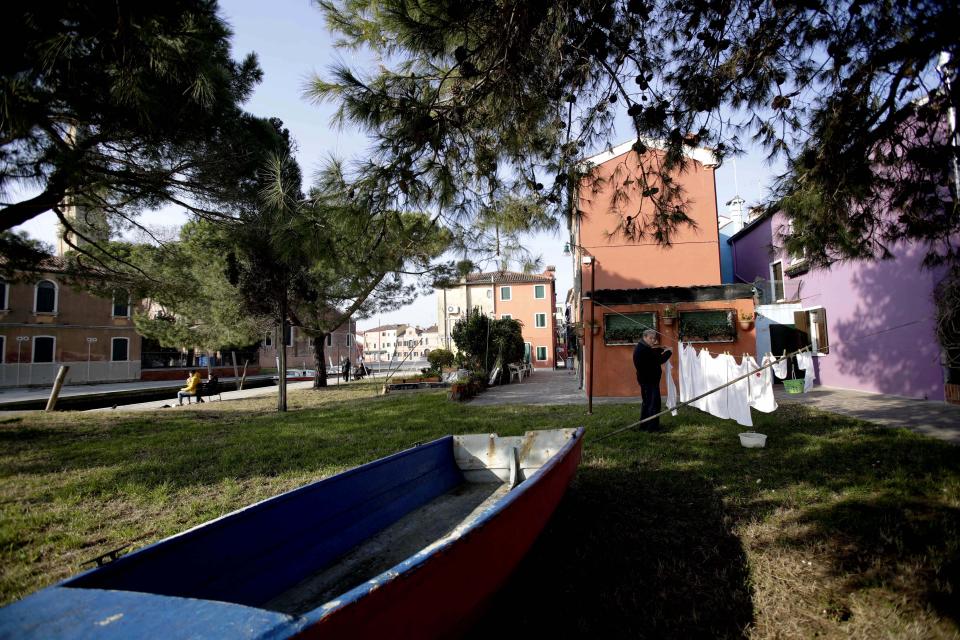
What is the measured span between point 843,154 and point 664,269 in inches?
432

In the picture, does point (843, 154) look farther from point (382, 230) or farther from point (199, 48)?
point (199, 48)

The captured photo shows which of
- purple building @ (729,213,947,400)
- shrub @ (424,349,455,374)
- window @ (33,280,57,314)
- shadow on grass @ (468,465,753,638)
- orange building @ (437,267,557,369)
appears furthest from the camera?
orange building @ (437,267,557,369)

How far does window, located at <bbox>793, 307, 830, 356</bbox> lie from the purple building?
0.09 ft

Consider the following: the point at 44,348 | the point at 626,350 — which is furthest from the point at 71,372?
the point at 626,350

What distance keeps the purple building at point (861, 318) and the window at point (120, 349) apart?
35.3 metres

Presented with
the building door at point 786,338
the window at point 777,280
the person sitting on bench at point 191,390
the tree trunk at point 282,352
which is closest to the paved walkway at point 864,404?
the building door at point 786,338

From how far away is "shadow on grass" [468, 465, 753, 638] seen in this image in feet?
7.63

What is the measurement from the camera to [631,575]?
277cm

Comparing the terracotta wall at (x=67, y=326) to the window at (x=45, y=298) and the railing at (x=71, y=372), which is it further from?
the railing at (x=71, y=372)

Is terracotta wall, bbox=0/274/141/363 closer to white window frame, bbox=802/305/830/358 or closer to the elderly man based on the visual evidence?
the elderly man

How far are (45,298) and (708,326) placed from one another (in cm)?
3473

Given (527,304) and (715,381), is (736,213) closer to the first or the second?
(715,381)

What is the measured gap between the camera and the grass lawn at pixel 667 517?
2.41 meters

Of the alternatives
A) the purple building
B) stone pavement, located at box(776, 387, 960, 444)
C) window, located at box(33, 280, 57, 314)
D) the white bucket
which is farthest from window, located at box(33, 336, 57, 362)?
stone pavement, located at box(776, 387, 960, 444)
